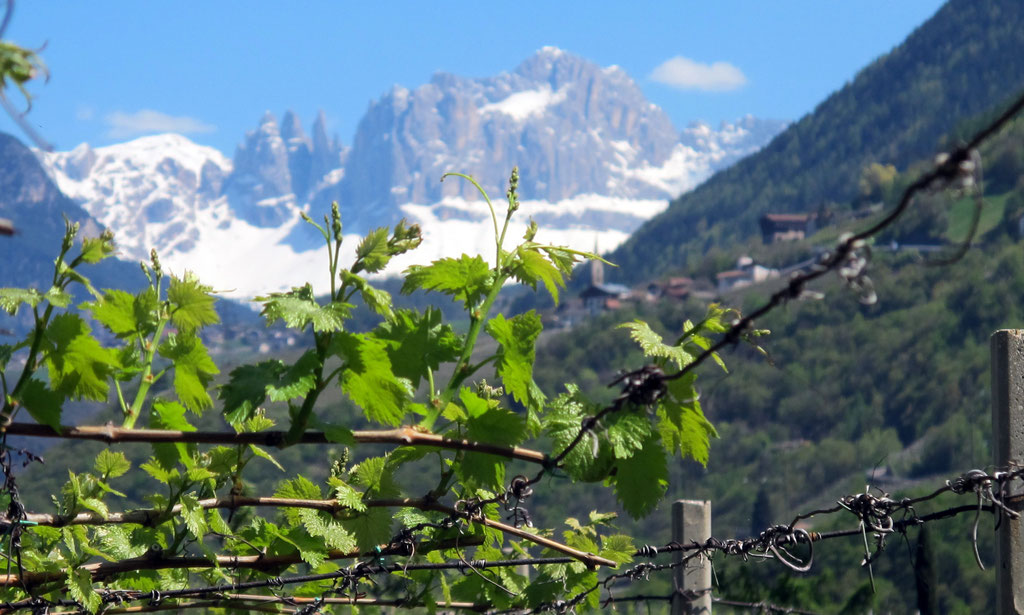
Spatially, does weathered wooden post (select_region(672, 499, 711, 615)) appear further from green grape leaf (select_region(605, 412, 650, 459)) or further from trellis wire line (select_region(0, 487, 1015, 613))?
green grape leaf (select_region(605, 412, 650, 459))

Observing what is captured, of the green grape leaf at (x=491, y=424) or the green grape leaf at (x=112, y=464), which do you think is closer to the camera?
the green grape leaf at (x=491, y=424)

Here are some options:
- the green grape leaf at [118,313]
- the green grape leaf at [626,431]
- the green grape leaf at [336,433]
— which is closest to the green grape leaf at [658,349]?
the green grape leaf at [626,431]

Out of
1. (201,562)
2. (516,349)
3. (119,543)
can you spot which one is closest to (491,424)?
(516,349)

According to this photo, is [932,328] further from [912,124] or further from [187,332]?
[187,332]

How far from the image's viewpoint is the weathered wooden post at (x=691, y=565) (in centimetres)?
294

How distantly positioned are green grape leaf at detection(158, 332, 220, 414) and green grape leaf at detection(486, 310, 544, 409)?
52 cm

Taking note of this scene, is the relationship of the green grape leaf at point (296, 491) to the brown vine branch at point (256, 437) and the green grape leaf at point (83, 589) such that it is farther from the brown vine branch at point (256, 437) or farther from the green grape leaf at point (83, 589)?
the brown vine branch at point (256, 437)

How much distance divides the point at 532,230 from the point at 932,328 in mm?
100525

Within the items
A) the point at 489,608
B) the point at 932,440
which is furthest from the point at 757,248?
the point at 489,608

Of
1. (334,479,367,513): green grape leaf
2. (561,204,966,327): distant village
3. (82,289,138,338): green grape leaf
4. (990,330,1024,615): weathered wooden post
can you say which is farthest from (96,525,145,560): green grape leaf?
(561,204,966,327): distant village

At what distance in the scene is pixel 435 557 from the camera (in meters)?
2.60

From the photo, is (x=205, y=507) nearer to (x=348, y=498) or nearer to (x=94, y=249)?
(x=348, y=498)

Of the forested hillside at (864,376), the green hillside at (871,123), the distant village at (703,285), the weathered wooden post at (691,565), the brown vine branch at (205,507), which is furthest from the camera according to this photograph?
the green hillside at (871,123)

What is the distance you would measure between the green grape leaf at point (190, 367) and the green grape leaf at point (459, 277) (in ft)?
1.34
